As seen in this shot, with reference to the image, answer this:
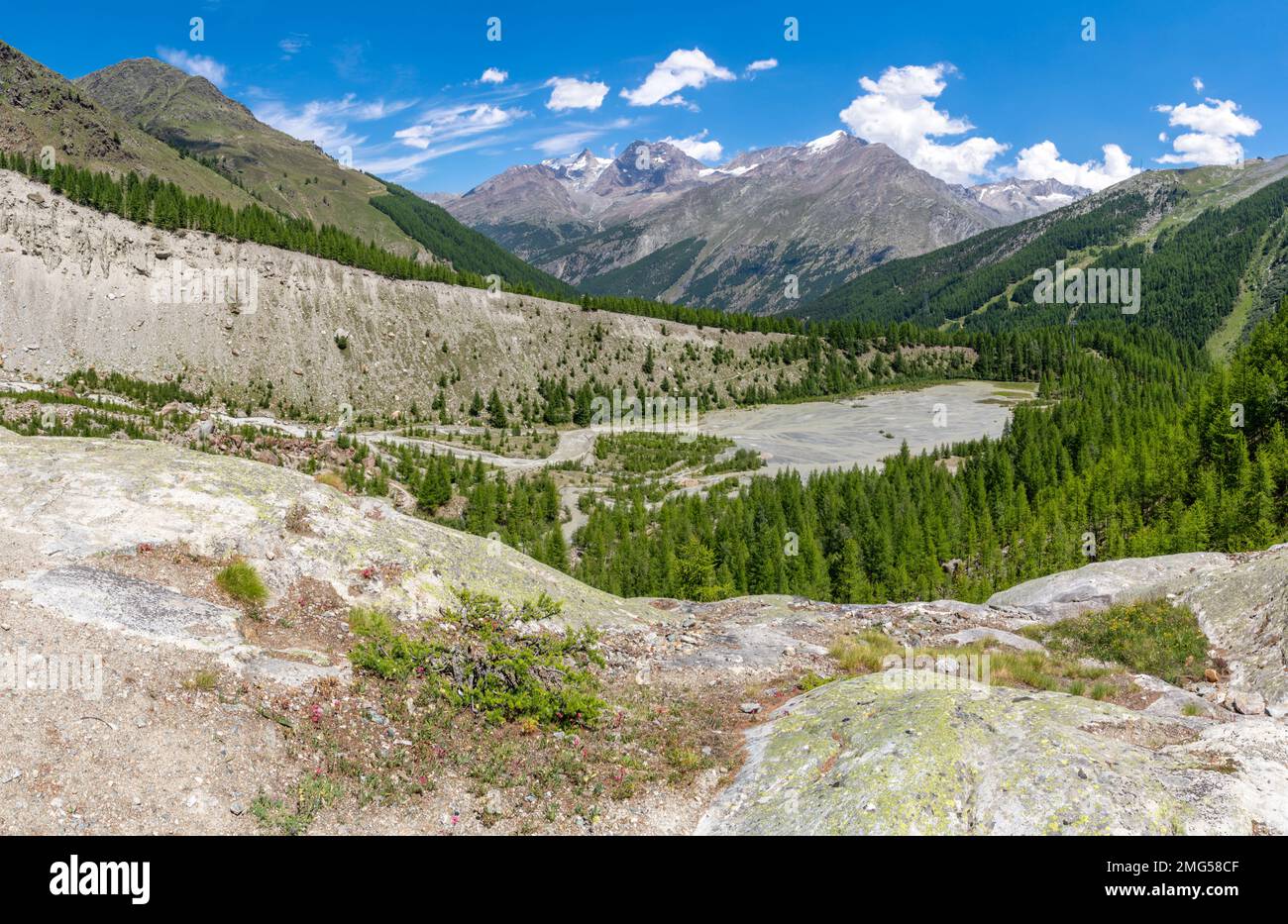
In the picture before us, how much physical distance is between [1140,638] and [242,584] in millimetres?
25126

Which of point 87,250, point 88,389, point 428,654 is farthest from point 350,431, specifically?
point 428,654

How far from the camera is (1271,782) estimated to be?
9703mm

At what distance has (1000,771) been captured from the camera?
32.9 ft

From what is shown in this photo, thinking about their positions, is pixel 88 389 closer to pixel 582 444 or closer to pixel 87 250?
pixel 87 250

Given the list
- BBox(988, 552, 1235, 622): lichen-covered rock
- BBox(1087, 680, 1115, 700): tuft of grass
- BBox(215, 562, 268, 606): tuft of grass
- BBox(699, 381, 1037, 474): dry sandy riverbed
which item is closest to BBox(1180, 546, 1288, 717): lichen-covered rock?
BBox(988, 552, 1235, 622): lichen-covered rock

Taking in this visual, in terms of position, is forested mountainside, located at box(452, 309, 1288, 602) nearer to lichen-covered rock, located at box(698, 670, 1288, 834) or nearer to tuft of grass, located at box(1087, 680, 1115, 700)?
tuft of grass, located at box(1087, 680, 1115, 700)

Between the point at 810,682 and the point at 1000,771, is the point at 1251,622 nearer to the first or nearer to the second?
the point at 810,682

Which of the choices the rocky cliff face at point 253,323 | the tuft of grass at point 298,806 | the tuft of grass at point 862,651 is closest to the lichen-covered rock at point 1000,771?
the tuft of grass at point 862,651

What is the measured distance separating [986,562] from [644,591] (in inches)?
1420

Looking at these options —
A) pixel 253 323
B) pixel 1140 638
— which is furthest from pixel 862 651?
pixel 253 323

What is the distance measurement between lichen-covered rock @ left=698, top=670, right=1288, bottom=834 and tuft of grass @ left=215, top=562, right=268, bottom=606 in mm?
9482

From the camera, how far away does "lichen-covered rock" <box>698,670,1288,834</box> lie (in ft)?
30.0
